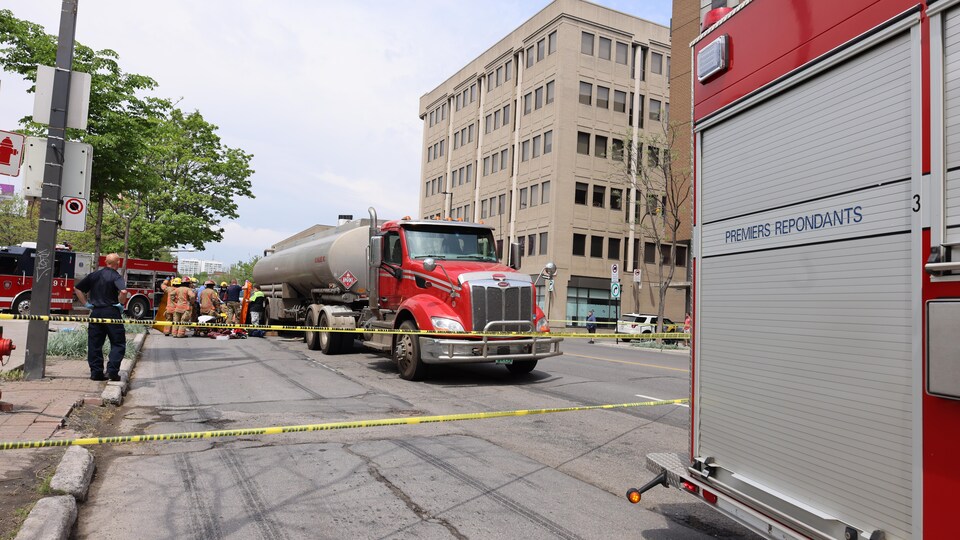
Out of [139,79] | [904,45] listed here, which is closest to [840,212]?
[904,45]

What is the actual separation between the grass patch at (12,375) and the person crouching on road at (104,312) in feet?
2.62

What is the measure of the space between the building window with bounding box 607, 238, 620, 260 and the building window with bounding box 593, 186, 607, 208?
2778 mm

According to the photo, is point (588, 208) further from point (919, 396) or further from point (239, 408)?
point (919, 396)

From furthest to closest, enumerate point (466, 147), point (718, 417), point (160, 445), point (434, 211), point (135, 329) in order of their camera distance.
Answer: point (434, 211), point (466, 147), point (135, 329), point (160, 445), point (718, 417)

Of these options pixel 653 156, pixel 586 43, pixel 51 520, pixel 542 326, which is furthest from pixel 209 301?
pixel 586 43

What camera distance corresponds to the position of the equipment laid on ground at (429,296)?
9984 mm

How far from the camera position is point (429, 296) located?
34.7 feet

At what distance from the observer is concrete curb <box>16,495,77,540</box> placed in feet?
10.8

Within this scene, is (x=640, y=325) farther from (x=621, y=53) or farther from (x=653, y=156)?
(x=621, y=53)

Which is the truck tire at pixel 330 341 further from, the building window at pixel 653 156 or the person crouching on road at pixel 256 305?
the building window at pixel 653 156

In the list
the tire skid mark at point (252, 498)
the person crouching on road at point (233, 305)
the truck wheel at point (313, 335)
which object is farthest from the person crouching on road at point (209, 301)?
the tire skid mark at point (252, 498)

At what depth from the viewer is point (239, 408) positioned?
7789mm

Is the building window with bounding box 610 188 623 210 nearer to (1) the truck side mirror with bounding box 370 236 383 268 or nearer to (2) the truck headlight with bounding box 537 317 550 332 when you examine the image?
(2) the truck headlight with bounding box 537 317 550 332

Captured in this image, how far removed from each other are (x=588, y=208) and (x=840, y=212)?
43827 mm
